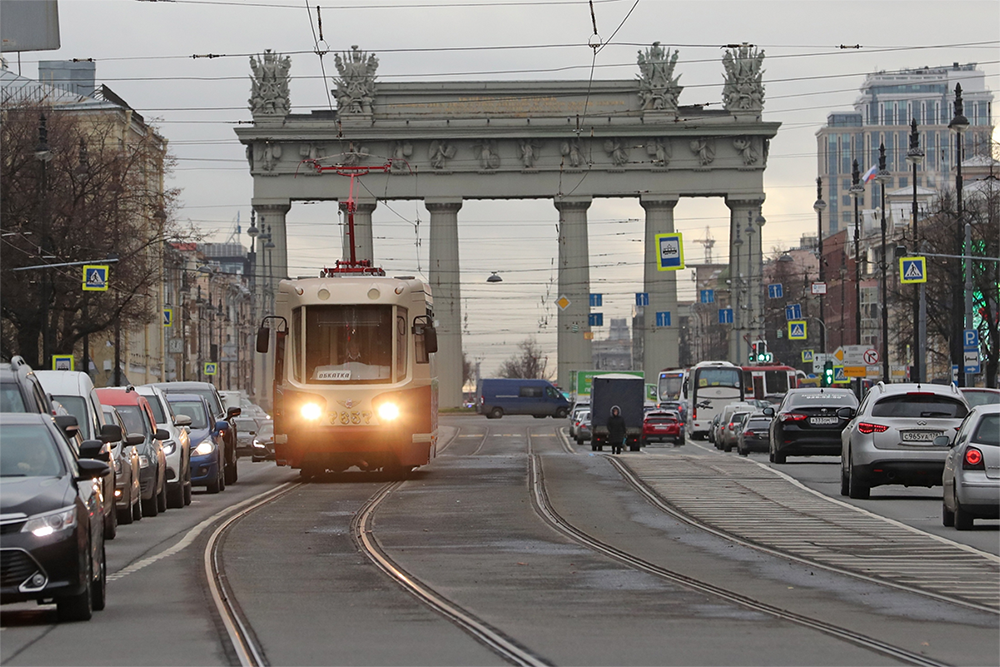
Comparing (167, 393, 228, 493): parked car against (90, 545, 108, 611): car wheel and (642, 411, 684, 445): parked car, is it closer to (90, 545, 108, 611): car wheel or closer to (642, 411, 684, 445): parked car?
(90, 545, 108, 611): car wheel

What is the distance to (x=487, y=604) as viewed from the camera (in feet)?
41.1

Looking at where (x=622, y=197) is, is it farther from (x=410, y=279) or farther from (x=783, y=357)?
(x=410, y=279)

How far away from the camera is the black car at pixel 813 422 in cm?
3703

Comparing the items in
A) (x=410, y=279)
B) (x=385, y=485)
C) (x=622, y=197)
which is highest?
(x=622, y=197)

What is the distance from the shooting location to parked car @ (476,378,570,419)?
10562 cm

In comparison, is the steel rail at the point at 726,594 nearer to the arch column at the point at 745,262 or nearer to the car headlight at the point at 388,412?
the car headlight at the point at 388,412

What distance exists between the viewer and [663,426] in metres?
69.3

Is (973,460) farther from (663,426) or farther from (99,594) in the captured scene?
(663,426)

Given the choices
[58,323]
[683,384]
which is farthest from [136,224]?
[683,384]

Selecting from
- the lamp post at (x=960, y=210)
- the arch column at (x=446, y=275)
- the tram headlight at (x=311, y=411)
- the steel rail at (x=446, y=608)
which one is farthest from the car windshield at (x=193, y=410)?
the arch column at (x=446, y=275)

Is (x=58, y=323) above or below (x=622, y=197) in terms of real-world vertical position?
below

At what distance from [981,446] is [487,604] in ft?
28.4

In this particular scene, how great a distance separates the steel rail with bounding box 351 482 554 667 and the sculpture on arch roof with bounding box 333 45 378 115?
6662 cm

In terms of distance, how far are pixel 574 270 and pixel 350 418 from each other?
195 ft
